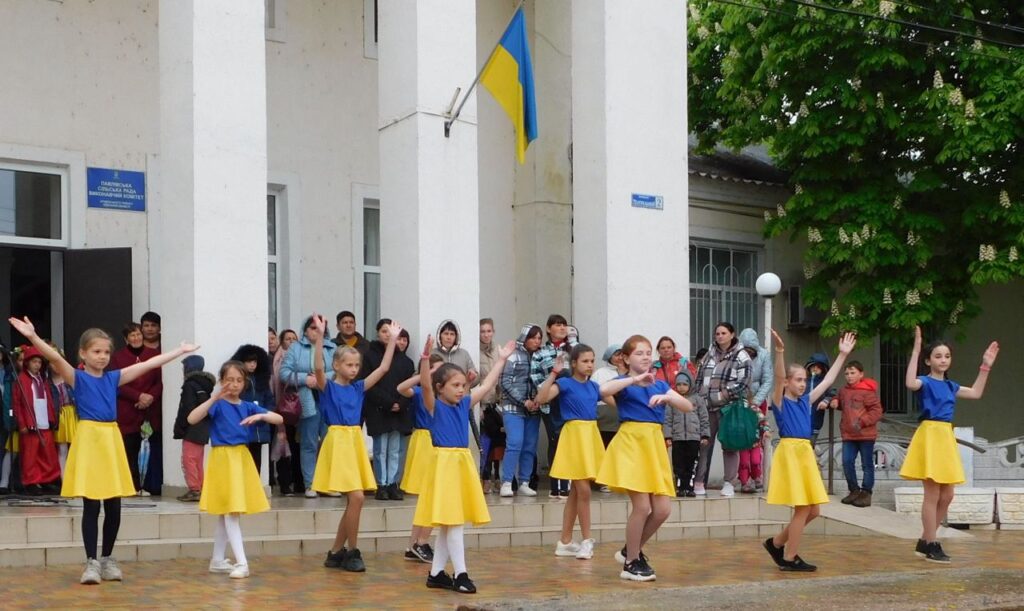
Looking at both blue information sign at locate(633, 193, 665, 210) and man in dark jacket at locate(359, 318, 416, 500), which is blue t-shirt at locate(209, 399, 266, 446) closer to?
man in dark jacket at locate(359, 318, 416, 500)

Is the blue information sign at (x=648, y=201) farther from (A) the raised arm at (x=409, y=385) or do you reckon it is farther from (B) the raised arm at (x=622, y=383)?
(B) the raised arm at (x=622, y=383)

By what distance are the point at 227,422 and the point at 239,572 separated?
1085 mm

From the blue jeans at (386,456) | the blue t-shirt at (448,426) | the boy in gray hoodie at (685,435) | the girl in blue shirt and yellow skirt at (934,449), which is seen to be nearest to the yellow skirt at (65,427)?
the blue jeans at (386,456)

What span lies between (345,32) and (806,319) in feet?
28.1

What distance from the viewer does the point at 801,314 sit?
73.4 feet

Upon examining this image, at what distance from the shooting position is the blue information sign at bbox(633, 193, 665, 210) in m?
16.8

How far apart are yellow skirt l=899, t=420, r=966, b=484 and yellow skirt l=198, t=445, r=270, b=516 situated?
18.2 feet

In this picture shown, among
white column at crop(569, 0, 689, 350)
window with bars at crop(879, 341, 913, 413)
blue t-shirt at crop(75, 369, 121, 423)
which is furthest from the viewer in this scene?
window with bars at crop(879, 341, 913, 413)

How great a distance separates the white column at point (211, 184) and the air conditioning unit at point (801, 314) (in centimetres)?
1068

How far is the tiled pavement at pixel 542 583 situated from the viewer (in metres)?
9.09

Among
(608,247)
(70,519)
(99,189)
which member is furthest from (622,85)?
(70,519)

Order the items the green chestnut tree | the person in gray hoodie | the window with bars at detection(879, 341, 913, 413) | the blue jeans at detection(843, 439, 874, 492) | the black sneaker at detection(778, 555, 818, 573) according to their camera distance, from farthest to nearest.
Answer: the window with bars at detection(879, 341, 913, 413) → the green chestnut tree → the blue jeans at detection(843, 439, 874, 492) → the person in gray hoodie → the black sneaker at detection(778, 555, 818, 573)

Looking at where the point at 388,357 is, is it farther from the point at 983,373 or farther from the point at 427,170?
the point at 983,373

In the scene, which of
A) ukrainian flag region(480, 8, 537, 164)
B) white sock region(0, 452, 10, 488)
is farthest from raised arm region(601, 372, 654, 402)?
white sock region(0, 452, 10, 488)
